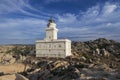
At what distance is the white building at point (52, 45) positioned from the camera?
6169cm

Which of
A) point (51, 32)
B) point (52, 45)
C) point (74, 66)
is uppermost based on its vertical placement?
point (51, 32)

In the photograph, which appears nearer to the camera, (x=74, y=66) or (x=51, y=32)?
(x=74, y=66)

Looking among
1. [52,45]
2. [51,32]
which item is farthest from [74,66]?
[51,32]

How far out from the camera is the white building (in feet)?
202

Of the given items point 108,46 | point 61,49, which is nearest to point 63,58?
point 61,49

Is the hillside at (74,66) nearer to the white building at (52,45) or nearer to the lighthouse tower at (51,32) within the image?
the white building at (52,45)

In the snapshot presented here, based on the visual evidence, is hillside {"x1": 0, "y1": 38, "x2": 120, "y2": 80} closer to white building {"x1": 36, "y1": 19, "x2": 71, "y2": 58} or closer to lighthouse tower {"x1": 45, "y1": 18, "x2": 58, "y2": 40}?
white building {"x1": 36, "y1": 19, "x2": 71, "y2": 58}

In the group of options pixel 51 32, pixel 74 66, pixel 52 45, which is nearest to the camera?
pixel 74 66

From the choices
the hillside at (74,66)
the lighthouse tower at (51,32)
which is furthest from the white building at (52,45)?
the hillside at (74,66)

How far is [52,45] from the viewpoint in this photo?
62719mm

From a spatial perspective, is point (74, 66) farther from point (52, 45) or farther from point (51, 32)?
point (51, 32)

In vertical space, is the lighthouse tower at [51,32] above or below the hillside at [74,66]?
above

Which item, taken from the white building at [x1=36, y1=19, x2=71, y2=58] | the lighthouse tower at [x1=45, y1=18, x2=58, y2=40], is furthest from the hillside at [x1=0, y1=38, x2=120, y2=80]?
the lighthouse tower at [x1=45, y1=18, x2=58, y2=40]

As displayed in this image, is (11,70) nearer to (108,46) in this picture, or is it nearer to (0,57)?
(0,57)
